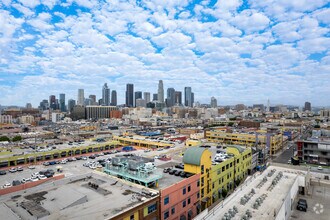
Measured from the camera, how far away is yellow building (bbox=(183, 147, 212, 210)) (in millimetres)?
30797

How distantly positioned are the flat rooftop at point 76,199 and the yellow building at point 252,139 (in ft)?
189

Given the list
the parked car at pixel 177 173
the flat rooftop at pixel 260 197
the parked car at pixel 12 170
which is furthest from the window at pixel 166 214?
the parked car at pixel 12 170

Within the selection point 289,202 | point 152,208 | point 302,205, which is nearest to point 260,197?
point 289,202

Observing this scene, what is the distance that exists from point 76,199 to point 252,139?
6781cm

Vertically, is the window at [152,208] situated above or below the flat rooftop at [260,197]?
below

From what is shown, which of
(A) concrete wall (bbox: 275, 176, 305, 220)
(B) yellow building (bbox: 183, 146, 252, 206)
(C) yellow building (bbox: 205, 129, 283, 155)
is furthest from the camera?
(C) yellow building (bbox: 205, 129, 283, 155)

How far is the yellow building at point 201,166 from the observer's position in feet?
101

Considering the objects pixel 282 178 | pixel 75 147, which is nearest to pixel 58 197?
pixel 282 178

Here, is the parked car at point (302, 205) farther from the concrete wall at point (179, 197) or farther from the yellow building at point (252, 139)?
the yellow building at point (252, 139)

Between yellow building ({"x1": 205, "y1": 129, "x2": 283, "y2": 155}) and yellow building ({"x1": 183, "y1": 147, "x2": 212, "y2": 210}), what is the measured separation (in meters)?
45.3

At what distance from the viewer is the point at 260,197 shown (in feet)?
72.9

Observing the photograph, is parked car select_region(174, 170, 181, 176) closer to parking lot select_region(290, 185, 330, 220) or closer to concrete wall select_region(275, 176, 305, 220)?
concrete wall select_region(275, 176, 305, 220)

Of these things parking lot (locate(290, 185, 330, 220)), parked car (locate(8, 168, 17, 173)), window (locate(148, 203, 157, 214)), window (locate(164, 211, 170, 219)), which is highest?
window (locate(148, 203, 157, 214))

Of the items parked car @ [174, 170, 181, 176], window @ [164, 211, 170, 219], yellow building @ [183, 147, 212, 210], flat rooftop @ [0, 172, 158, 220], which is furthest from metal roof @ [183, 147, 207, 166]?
flat rooftop @ [0, 172, 158, 220]
